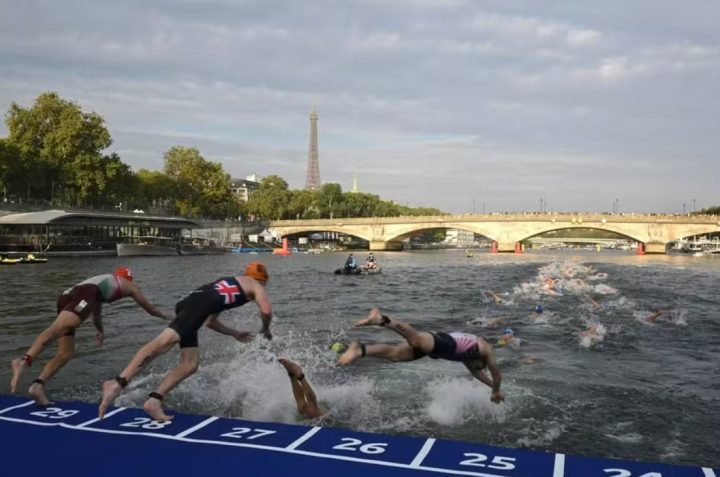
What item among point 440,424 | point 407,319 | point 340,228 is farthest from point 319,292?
point 340,228

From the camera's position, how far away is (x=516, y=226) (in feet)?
385

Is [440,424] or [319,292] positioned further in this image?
[319,292]

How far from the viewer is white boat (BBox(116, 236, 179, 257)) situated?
8269cm

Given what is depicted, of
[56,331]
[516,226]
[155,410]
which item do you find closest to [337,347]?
[56,331]

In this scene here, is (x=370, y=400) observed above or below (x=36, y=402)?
below

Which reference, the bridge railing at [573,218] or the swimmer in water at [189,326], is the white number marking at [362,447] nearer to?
the swimmer in water at [189,326]

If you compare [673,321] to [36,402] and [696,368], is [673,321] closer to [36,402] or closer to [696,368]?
[696,368]

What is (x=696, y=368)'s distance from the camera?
16406 millimetres

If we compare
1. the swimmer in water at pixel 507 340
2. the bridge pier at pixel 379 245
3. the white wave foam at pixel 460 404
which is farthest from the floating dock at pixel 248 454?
the bridge pier at pixel 379 245

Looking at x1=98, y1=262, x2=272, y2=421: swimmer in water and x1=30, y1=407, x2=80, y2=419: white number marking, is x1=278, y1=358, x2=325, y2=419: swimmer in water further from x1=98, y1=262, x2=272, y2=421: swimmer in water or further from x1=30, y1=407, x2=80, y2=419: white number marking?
x1=30, y1=407, x2=80, y2=419: white number marking

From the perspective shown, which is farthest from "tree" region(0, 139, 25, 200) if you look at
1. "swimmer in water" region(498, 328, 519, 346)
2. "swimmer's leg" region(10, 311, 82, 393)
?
"swimmer's leg" region(10, 311, 82, 393)

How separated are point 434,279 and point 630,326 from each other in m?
26.5

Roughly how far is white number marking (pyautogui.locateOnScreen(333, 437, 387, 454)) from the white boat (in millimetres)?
80444

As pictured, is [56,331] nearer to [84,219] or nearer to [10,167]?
[84,219]
